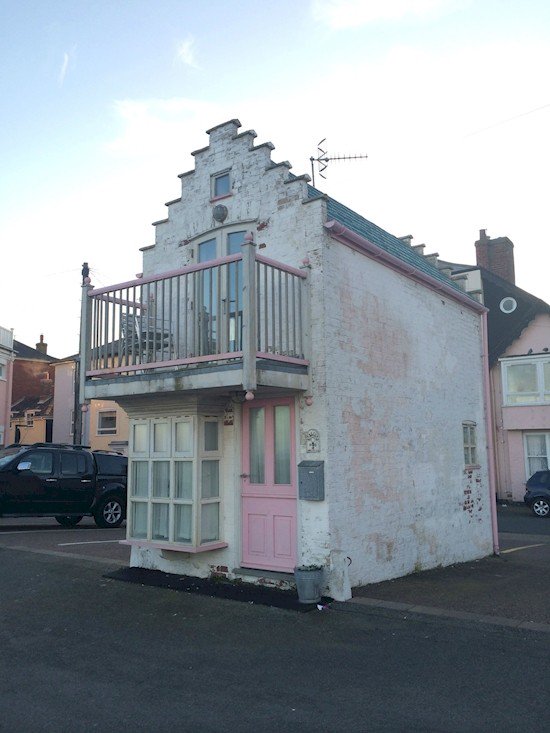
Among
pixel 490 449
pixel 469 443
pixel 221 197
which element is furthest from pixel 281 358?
pixel 490 449

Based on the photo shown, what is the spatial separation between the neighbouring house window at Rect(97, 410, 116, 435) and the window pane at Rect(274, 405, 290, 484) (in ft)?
73.6

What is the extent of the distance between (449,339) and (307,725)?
8741 millimetres

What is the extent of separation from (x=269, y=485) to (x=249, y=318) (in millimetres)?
2560

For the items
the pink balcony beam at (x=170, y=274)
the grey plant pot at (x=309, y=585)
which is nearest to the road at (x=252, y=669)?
the grey plant pot at (x=309, y=585)

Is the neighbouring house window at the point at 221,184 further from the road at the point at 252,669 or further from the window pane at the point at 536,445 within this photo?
the window pane at the point at 536,445

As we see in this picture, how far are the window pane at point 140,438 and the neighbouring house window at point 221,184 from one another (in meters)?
3.79

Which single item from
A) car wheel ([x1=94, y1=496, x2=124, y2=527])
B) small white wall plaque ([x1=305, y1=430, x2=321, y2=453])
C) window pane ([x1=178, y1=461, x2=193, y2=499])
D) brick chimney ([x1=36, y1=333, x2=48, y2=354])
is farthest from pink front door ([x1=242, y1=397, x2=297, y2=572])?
brick chimney ([x1=36, y1=333, x2=48, y2=354])

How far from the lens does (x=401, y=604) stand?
24.3 feet

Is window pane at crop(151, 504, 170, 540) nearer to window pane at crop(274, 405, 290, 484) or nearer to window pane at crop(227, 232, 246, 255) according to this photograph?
window pane at crop(274, 405, 290, 484)

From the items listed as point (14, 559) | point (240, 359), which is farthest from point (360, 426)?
point (14, 559)

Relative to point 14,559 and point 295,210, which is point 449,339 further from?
point 14,559

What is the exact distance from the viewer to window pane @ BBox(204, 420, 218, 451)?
28.8ft

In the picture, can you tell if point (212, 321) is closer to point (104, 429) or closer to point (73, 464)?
point (73, 464)

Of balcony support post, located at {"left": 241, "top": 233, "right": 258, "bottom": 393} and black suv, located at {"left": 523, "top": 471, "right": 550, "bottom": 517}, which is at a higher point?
balcony support post, located at {"left": 241, "top": 233, "right": 258, "bottom": 393}
